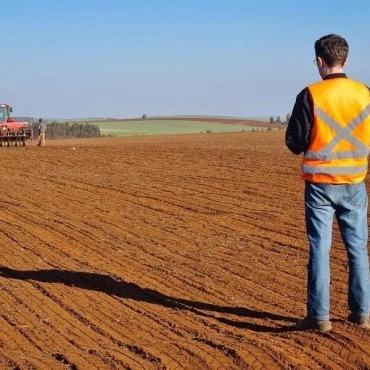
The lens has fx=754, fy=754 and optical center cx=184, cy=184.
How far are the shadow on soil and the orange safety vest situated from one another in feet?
4.31

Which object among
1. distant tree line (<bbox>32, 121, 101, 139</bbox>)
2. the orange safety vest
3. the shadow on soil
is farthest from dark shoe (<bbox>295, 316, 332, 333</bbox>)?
distant tree line (<bbox>32, 121, 101, 139</bbox>)

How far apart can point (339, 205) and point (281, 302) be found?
1685 mm

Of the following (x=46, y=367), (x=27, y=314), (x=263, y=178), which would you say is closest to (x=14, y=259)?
(x=27, y=314)

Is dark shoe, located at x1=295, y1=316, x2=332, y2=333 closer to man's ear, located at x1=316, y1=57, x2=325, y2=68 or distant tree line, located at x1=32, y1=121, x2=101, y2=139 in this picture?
man's ear, located at x1=316, y1=57, x2=325, y2=68

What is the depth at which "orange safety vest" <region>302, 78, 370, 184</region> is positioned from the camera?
5504 mm

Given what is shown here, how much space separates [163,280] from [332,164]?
3010 mm

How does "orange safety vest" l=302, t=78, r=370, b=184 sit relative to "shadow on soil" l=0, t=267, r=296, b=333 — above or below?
above

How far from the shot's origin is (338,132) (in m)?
5.57

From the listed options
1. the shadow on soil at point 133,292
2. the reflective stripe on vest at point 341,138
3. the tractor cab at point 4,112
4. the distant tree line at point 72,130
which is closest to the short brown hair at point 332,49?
the reflective stripe on vest at point 341,138

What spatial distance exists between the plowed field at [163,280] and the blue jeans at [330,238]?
22 cm

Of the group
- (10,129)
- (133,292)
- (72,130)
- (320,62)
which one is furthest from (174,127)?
(320,62)

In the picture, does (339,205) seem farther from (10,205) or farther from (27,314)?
(10,205)

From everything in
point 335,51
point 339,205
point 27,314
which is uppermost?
point 335,51

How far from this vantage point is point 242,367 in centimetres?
479
